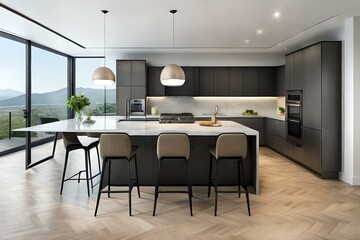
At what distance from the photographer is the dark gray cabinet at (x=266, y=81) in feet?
27.5

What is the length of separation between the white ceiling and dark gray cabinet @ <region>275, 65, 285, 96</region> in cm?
83

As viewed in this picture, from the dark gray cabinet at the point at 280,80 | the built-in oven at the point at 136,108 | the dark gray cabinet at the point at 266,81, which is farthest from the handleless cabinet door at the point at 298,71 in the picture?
the built-in oven at the point at 136,108

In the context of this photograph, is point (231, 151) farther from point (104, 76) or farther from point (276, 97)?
point (276, 97)

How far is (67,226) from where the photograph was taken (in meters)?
3.09

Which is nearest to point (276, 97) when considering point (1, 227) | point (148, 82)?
point (148, 82)

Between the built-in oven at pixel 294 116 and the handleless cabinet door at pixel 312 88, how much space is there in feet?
0.68

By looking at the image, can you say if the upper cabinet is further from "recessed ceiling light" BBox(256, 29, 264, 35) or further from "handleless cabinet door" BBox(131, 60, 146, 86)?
"recessed ceiling light" BBox(256, 29, 264, 35)

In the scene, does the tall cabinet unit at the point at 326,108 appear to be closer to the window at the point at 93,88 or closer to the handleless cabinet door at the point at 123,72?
the handleless cabinet door at the point at 123,72

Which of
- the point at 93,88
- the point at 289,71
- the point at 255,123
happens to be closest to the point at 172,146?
the point at 289,71

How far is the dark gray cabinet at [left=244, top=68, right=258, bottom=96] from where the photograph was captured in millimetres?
8383

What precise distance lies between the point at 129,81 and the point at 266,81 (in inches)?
156

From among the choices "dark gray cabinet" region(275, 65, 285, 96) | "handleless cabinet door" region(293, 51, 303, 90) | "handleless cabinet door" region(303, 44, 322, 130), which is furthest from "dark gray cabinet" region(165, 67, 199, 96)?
"handleless cabinet door" region(303, 44, 322, 130)

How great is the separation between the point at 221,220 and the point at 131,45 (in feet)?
16.6

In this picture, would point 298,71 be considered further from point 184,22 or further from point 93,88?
point 93,88
